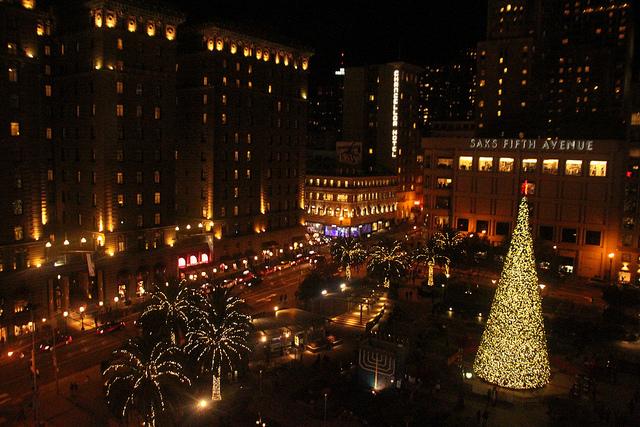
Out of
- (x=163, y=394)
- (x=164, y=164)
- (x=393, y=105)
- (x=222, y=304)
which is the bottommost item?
(x=163, y=394)

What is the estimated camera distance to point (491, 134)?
137 metres

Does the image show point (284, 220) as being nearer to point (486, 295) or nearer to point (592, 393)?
point (486, 295)

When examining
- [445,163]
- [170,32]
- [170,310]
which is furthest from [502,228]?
[170,310]

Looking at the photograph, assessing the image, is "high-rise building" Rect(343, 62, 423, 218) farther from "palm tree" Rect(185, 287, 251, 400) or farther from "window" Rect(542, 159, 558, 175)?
"palm tree" Rect(185, 287, 251, 400)

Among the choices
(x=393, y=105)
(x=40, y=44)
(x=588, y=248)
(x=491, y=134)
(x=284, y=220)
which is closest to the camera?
(x=40, y=44)

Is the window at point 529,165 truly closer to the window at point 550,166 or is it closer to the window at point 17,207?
the window at point 550,166

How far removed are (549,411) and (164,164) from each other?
63.4 m

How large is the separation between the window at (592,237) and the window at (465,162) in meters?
25.4

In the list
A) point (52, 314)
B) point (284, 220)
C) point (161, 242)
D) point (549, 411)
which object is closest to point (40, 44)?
point (161, 242)

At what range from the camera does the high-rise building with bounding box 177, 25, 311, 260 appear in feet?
311

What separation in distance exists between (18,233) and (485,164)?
82857 mm

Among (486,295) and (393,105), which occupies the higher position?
(393,105)

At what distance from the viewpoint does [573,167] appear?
10331 cm

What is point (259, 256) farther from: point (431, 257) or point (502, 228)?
point (502, 228)
